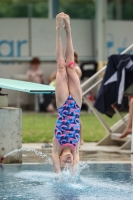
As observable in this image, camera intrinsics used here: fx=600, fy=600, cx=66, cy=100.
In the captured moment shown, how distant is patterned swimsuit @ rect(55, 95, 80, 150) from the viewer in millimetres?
6895

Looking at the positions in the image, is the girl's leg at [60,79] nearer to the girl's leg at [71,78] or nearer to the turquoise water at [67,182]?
the girl's leg at [71,78]

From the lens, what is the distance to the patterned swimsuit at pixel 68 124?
22.6 ft

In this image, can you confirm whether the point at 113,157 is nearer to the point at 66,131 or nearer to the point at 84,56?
the point at 66,131

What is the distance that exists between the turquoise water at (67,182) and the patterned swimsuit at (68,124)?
0.37 m

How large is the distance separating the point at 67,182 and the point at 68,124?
67 cm

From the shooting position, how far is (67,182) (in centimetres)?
→ 679

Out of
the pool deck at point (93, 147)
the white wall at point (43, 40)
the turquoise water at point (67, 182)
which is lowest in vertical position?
the pool deck at point (93, 147)

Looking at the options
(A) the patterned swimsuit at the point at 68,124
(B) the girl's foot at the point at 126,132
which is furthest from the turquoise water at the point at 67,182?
(B) the girl's foot at the point at 126,132

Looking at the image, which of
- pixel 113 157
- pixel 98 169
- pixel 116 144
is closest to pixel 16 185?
pixel 98 169

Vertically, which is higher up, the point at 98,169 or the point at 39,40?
the point at 39,40

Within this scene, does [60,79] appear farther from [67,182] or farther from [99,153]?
[99,153]

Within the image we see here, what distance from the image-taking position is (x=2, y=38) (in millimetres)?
20453

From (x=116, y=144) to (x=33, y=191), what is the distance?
5367 mm

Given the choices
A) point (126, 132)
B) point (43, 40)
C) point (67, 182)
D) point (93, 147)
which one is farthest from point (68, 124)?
point (43, 40)
